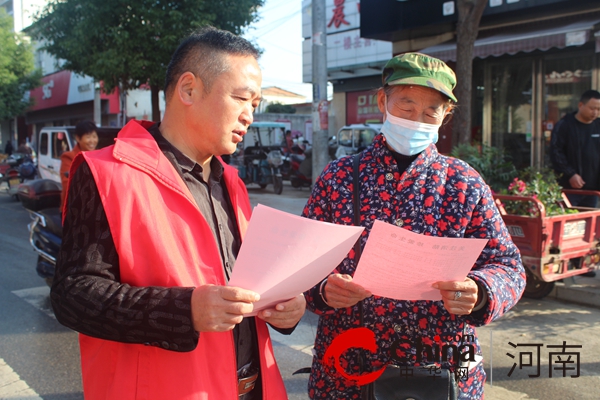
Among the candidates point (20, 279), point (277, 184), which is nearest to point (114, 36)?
point (277, 184)

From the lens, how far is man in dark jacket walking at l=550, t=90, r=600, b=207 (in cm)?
608

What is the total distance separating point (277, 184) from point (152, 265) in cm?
1353

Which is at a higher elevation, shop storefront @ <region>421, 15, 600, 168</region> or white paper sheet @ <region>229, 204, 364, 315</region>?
shop storefront @ <region>421, 15, 600, 168</region>

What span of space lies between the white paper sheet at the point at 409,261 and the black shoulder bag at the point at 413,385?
0.26 meters

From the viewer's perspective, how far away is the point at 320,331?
186cm

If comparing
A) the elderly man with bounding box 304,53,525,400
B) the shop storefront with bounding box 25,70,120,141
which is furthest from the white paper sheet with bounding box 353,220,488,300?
the shop storefront with bounding box 25,70,120,141

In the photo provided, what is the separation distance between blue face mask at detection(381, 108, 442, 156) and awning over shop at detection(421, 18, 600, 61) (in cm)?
785

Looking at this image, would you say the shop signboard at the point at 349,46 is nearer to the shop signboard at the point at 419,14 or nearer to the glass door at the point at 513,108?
the shop signboard at the point at 419,14

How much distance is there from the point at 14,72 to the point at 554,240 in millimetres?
30440

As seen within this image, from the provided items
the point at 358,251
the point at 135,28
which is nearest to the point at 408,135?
the point at 358,251

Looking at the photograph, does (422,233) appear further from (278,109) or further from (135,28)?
(278,109)

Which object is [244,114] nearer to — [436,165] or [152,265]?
[152,265]

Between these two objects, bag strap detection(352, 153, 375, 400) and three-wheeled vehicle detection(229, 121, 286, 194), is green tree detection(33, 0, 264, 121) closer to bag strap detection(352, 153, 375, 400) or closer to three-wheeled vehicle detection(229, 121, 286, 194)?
three-wheeled vehicle detection(229, 121, 286, 194)

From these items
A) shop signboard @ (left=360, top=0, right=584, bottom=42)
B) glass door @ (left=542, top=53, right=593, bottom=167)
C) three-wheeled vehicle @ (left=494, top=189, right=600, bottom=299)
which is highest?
shop signboard @ (left=360, top=0, right=584, bottom=42)
